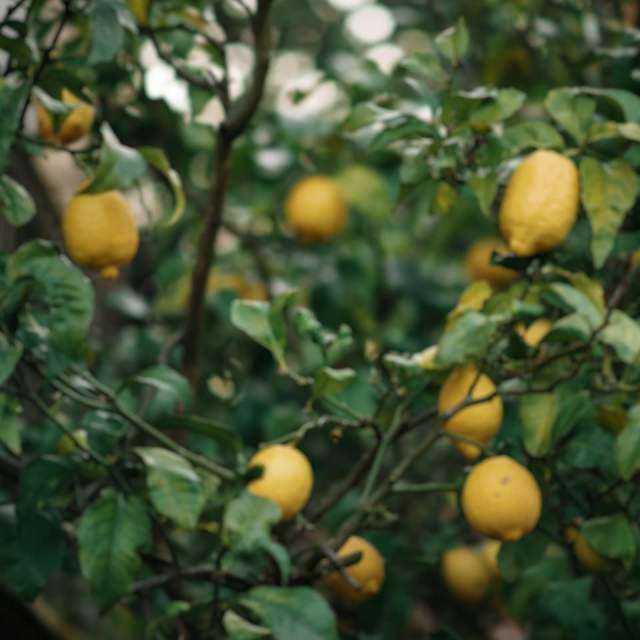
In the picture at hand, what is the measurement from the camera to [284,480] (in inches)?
50.6

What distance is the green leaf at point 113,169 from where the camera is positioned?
45.7 inches

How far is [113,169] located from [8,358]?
23 centimetres

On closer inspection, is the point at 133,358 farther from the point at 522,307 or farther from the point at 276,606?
the point at 522,307

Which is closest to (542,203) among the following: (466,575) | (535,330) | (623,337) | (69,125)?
(623,337)

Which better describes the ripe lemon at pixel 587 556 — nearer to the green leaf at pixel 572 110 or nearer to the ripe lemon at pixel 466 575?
the green leaf at pixel 572 110

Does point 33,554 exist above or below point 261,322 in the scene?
below

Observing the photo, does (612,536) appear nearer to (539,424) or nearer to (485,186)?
(539,424)

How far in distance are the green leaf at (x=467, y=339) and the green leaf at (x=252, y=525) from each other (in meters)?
0.26

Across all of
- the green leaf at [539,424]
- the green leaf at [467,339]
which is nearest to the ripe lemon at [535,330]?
the green leaf at [539,424]

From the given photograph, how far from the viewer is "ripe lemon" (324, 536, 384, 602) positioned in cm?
146

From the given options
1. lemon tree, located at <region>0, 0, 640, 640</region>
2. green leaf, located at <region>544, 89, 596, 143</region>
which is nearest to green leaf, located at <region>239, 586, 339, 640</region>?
lemon tree, located at <region>0, 0, 640, 640</region>

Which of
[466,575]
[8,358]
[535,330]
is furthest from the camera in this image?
[466,575]

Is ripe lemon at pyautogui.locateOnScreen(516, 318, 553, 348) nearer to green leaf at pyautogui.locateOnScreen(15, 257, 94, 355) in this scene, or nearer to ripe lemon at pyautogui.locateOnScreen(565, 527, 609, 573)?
ripe lemon at pyautogui.locateOnScreen(565, 527, 609, 573)

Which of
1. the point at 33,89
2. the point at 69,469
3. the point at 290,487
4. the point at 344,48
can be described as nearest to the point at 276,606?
the point at 290,487
